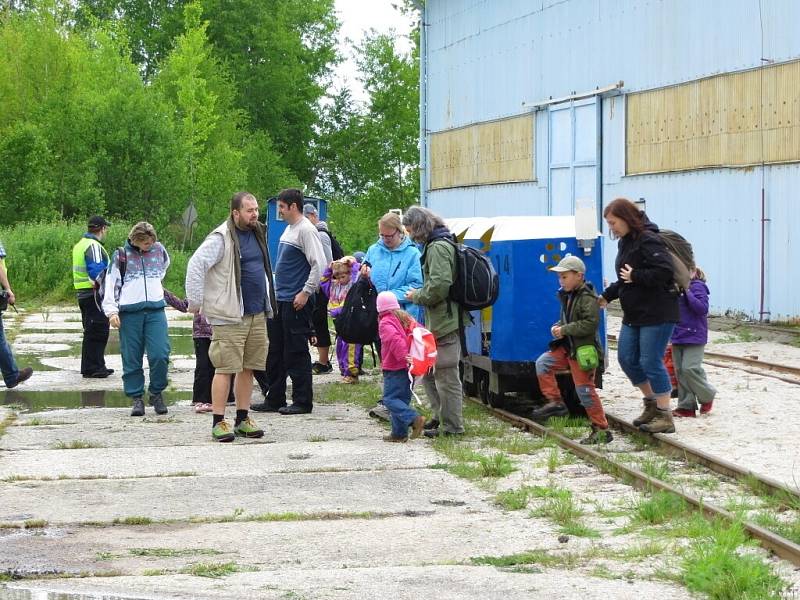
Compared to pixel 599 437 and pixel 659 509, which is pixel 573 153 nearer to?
pixel 599 437

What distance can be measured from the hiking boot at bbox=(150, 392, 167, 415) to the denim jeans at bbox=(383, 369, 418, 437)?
2680 mm

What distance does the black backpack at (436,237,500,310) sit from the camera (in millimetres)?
10773

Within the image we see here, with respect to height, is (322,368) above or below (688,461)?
above

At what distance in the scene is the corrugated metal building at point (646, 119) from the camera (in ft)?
78.4

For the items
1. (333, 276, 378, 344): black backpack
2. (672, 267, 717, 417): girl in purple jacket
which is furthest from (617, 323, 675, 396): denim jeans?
(333, 276, 378, 344): black backpack

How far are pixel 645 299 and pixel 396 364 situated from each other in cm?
193

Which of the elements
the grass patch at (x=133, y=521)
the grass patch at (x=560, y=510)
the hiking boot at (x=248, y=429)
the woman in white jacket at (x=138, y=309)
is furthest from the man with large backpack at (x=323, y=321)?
the grass patch at (x=133, y=521)

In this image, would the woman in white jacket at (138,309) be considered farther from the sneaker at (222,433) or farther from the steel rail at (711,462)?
the steel rail at (711,462)

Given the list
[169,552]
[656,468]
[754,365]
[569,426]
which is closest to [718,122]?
[754,365]

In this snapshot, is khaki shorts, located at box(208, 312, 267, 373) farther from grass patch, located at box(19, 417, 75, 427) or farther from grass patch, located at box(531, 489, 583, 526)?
grass patch, located at box(531, 489, 583, 526)

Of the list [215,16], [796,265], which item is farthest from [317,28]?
[796,265]

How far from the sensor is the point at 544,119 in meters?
32.6

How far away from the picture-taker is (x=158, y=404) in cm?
1271

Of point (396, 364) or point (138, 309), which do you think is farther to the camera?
point (138, 309)
